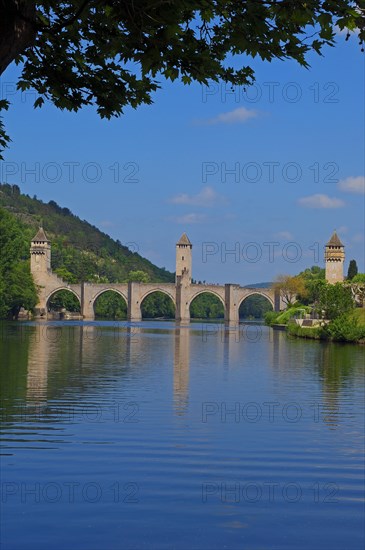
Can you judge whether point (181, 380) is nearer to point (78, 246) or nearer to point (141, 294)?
point (141, 294)

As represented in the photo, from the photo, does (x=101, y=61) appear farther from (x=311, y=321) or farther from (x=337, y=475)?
(x=311, y=321)

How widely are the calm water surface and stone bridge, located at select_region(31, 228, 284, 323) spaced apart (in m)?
78.7

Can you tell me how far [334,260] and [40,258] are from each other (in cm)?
3946

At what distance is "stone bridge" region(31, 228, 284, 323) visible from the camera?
101875mm

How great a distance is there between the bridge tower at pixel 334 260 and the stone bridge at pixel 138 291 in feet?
38.1

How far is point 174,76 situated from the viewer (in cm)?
576

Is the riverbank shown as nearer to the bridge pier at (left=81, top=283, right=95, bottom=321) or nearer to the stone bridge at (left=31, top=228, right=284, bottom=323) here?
the stone bridge at (left=31, top=228, right=284, bottom=323)

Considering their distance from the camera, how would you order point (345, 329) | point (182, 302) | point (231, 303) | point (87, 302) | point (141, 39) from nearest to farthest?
1. point (141, 39)
2. point (345, 329)
3. point (182, 302)
4. point (231, 303)
5. point (87, 302)

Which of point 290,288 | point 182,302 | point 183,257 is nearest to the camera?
point 290,288

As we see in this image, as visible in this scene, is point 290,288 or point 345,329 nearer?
point 345,329

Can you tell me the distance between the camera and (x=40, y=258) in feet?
348

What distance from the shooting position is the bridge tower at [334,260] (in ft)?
Result: 299

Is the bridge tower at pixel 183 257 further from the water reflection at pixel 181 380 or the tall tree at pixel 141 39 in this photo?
the tall tree at pixel 141 39

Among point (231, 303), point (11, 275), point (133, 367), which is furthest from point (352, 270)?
point (133, 367)
